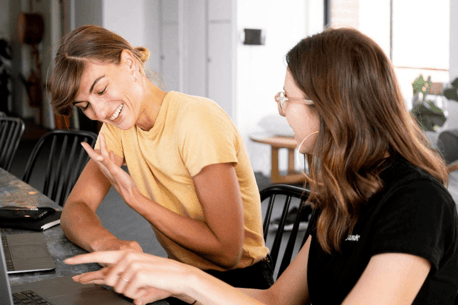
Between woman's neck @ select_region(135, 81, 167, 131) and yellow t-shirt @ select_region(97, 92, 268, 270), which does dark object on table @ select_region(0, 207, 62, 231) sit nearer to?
yellow t-shirt @ select_region(97, 92, 268, 270)

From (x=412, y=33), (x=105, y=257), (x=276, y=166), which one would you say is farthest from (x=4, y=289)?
(x=276, y=166)

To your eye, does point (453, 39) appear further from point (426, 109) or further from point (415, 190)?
point (415, 190)

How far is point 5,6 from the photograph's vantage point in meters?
10.4

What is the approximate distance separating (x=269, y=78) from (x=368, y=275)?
4.88 meters

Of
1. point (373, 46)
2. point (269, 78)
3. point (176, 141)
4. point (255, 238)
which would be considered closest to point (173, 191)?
point (176, 141)

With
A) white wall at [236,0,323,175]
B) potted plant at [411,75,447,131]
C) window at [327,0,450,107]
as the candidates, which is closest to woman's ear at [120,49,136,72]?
potted plant at [411,75,447,131]

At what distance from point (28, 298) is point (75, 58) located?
2.07ft

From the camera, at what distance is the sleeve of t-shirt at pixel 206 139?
140 centimetres

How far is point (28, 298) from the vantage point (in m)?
1.06

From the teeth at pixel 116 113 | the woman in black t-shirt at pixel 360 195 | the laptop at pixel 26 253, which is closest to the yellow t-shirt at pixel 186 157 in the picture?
the teeth at pixel 116 113

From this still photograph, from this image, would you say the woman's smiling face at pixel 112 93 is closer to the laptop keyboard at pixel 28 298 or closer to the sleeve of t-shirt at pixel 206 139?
the sleeve of t-shirt at pixel 206 139

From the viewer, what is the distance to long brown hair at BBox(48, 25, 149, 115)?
1413mm

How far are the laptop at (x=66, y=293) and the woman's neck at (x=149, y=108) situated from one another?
0.56 meters

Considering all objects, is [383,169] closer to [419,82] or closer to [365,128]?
[365,128]
